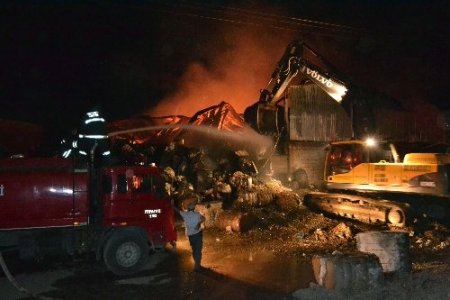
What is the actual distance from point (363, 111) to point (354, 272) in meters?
10.1

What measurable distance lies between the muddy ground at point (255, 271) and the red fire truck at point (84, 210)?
58 centimetres

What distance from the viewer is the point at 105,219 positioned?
9.62 metres

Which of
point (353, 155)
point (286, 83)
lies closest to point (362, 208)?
point (353, 155)

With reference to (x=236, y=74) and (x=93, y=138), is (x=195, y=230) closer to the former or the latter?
(x=93, y=138)

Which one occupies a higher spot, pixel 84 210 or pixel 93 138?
pixel 93 138

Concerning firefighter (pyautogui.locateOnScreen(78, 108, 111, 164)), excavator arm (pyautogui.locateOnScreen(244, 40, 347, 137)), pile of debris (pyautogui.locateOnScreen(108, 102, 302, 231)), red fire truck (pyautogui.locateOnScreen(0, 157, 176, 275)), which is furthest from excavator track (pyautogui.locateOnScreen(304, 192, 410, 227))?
firefighter (pyautogui.locateOnScreen(78, 108, 111, 164))

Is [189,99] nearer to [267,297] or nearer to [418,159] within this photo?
[418,159]

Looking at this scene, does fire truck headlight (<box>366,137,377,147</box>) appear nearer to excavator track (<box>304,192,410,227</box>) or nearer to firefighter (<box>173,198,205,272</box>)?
excavator track (<box>304,192,410,227</box>)

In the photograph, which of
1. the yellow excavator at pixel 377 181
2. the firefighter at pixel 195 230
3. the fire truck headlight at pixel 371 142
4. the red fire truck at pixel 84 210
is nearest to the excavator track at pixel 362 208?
the yellow excavator at pixel 377 181

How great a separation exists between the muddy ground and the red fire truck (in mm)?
581

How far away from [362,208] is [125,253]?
767 cm

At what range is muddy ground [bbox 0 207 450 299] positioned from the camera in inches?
294

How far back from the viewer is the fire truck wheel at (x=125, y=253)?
31.5 ft

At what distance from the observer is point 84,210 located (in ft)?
31.5
